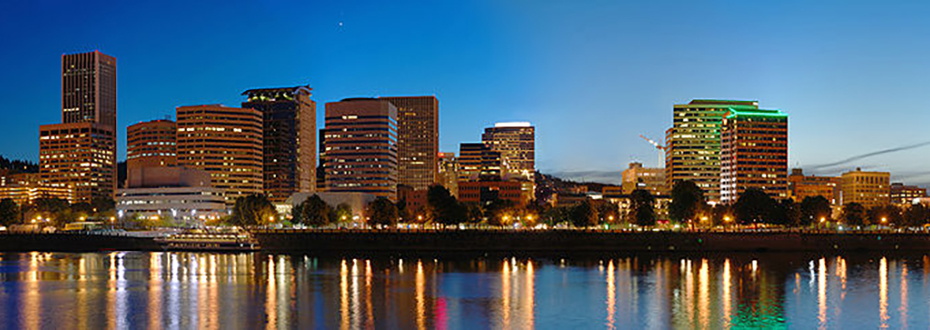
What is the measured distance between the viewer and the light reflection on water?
58.5m

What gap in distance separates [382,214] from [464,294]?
87524mm

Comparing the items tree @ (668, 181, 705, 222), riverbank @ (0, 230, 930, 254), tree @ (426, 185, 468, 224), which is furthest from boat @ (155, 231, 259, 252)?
tree @ (668, 181, 705, 222)

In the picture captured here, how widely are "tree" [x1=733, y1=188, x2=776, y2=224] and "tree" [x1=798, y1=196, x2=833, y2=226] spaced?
28.0 feet

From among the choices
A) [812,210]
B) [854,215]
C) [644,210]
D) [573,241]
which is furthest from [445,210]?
[854,215]

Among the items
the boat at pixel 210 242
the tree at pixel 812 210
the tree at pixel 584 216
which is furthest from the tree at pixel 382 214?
the tree at pixel 812 210

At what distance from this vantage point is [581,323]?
58.3 meters

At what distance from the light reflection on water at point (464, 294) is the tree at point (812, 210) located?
46150 millimetres

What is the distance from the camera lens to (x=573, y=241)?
135125mm

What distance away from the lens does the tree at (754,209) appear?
155 m

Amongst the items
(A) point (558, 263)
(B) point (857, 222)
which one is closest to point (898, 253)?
(B) point (857, 222)

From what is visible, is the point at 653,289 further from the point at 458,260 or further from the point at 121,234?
the point at 121,234

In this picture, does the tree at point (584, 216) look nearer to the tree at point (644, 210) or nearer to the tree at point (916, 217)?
the tree at point (644, 210)

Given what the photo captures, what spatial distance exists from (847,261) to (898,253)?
996 inches

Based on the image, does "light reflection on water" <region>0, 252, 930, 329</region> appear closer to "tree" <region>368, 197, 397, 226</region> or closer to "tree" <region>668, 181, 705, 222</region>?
"tree" <region>668, 181, 705, 222</region>
